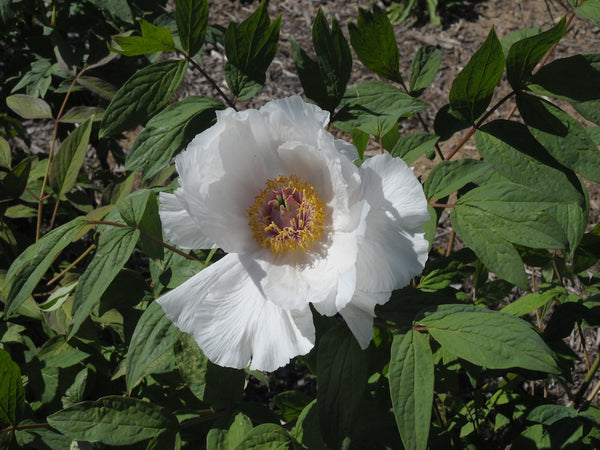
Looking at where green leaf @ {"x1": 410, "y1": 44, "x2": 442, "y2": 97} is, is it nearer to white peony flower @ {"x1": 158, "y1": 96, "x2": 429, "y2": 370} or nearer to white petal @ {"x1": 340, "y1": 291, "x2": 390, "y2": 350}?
white peony flower @ {"x1": 158, "y1": 96, "x2": 429, "y2": 370}

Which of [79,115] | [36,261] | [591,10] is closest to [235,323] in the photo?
[36,261]

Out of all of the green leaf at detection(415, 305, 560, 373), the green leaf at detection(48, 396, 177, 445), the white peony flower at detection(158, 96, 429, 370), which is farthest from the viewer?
the green leaf at detection(48, 396, 177, 445)

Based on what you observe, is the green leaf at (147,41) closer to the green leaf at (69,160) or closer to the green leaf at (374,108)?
the green leaf at (374,108)

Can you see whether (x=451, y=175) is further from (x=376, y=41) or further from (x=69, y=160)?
(x=69, y=160)

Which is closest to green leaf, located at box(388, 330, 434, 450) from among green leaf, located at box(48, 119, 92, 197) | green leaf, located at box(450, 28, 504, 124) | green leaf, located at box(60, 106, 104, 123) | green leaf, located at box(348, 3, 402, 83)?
green leaf, located at box(450, 28, 504, 124)

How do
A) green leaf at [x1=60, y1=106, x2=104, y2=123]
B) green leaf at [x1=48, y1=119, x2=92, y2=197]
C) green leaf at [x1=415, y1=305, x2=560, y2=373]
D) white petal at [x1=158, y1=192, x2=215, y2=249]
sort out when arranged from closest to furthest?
green leaf at [x1=415, y1=305, x2=560, y2=373], white petal at [x1=158, y1=192, x2=215, y2=249], green leaf at [x1=48, y1=119, x2=92, y2=197], green leaf at [x1=60, y1=106, x2=104, y2=123]

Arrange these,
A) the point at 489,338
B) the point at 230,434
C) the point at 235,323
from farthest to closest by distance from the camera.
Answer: the point at 230,434
the point at 235,323
the point at 489,338

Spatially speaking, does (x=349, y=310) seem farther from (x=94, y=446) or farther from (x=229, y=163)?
(x=94, y=446)
